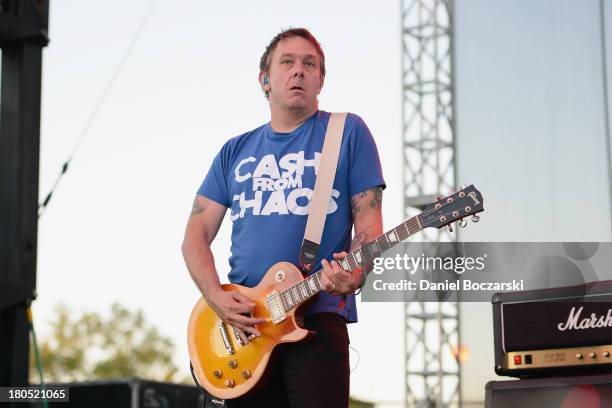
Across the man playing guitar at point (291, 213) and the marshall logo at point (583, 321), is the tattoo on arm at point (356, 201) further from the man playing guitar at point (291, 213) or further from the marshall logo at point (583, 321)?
the marshall logo at point (583, 321)

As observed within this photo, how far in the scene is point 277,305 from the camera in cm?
243

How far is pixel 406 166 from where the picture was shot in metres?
5.75

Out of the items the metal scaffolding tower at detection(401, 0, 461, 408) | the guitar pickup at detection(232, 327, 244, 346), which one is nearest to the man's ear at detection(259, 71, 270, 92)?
the guitar pickup at detection(232, 327, 244, 346)

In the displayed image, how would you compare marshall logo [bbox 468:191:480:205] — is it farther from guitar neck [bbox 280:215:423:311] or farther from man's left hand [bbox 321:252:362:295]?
man's left hand [bbox 321:252:362:295]

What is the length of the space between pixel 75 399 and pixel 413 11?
3067mm

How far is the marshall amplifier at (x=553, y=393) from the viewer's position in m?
2.20

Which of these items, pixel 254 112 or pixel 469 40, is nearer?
pixel 469 40

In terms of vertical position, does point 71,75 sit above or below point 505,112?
above

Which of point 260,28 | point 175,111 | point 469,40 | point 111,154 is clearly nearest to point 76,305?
point 111,154

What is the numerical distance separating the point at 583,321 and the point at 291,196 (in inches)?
33.0

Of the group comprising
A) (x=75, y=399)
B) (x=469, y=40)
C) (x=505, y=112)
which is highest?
(x=469, y=40)

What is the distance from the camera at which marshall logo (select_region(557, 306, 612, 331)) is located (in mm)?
2297

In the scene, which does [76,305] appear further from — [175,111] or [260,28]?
[260,28]

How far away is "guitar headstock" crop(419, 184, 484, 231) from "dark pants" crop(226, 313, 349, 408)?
359 mm
